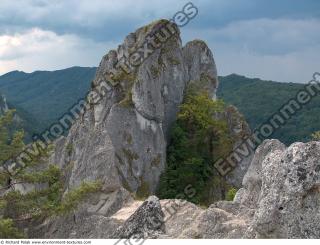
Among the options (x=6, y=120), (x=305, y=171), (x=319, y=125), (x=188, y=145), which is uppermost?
(x=6, y=120)

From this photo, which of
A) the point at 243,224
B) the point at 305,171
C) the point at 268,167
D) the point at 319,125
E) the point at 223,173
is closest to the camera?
the point at 305,171

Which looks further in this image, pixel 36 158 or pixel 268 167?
pixel 36 158

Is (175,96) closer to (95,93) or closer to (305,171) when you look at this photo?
(95,93)

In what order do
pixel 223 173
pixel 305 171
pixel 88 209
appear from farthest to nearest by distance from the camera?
pixel 223 173
pixel 88 209
pixel 305 171

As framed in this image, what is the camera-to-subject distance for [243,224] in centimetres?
1428

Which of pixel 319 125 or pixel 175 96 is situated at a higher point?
pixel 175 96

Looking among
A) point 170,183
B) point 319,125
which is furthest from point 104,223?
point 319,125

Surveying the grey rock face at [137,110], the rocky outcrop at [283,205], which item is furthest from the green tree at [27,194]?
the grey rock face at [137,110]

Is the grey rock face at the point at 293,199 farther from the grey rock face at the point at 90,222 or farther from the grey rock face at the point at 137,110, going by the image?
the grey rock face at the point at 137,110

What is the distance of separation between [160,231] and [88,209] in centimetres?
1384

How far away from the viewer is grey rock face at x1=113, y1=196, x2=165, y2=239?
36.8 ft

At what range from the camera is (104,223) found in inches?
833

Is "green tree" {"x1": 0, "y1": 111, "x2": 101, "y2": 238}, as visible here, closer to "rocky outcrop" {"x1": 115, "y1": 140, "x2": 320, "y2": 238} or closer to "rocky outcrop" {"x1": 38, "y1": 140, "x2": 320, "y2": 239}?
"rocky outcrop" {"x1": 38, "y1": 140, "x2": 320, "y2": 239}

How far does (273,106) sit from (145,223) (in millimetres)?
154617
